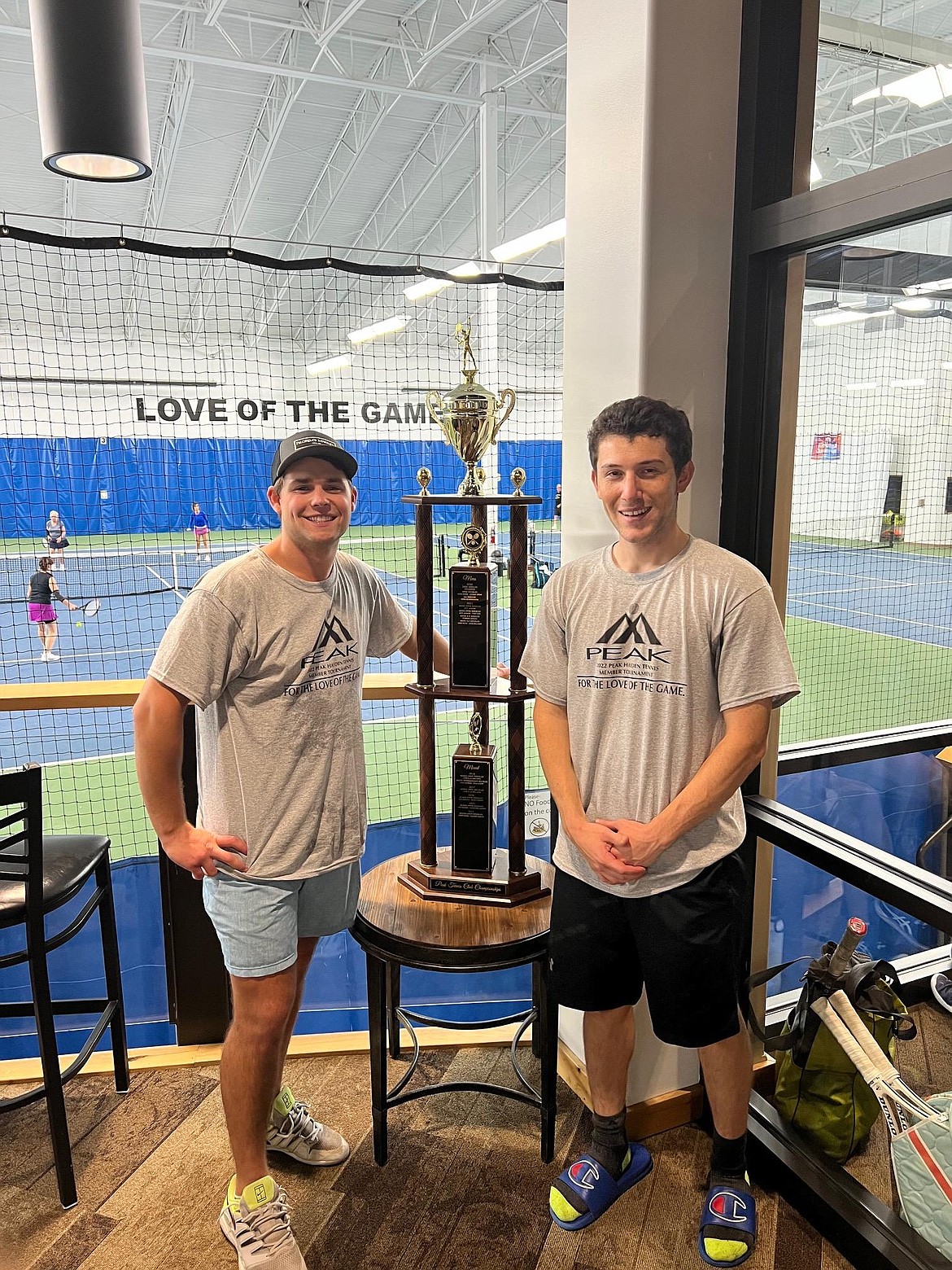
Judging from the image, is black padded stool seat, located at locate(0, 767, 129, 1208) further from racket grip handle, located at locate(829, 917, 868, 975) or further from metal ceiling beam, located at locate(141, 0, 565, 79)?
metal ceiling beam, located at locate(141, 0, 565, 79)

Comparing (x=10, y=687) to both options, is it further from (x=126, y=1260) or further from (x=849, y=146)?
(x=849, y=146)

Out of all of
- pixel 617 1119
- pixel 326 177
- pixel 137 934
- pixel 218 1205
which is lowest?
pixel 137 934

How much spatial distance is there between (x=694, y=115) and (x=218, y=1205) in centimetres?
246

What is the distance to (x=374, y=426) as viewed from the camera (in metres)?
5.33

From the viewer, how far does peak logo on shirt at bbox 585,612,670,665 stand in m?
1.57

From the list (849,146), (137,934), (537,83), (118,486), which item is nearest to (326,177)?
(537,83)

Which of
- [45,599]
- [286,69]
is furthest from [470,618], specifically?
[286,69]

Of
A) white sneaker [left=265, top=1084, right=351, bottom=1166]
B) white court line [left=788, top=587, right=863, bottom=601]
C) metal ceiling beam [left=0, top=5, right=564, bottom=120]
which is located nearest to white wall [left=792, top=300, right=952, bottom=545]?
white court line [left=788, top=587, right=863, bottom=601]

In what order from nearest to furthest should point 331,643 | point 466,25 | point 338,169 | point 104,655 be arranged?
point 331,643
point 466,25
point 104,655
point 338,169

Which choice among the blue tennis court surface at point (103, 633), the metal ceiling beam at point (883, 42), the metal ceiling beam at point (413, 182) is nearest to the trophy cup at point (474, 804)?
the metal ceiling beam at point (883, 42)

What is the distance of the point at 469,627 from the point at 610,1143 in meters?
1.15

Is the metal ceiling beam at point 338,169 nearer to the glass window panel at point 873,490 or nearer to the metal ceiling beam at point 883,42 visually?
the metal ceiling beam at point 883,42

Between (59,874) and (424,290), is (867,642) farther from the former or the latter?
(424,290)

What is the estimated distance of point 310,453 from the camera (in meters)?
1.64
